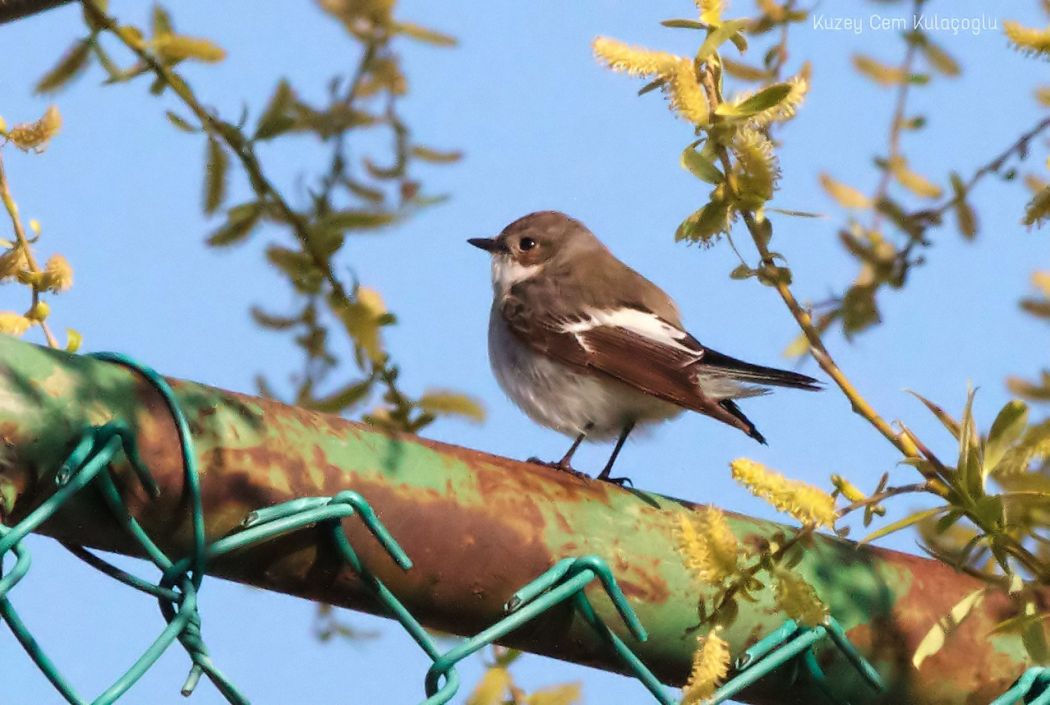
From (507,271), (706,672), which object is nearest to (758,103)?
(706,672)

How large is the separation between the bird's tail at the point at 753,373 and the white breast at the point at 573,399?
0.22m

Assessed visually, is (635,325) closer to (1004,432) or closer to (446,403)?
(446,403)

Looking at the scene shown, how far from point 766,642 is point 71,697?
93 cm

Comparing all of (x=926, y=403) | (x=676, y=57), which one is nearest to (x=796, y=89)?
(x=676, y=57)

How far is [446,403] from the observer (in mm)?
2285

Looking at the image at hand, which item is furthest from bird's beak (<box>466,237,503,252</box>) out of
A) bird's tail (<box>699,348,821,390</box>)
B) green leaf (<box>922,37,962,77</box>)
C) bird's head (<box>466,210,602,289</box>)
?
green leaf (<box>922,37,962,77</box>)

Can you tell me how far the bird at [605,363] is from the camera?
4309 mm

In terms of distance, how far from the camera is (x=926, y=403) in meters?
1.91

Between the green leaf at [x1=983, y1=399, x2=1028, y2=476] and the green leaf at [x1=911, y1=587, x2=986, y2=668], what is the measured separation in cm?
22

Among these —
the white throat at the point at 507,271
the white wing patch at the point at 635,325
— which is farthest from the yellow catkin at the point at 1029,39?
the white throat at the point at 507,271

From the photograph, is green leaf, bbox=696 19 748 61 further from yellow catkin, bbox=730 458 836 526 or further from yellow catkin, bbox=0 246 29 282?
yellow catkin, bbox=0 246 29 282

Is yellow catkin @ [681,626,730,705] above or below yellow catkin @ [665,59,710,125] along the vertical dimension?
below

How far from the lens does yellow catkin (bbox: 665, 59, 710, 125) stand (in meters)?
1.97

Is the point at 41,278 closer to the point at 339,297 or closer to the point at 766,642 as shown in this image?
the point at 339,297
